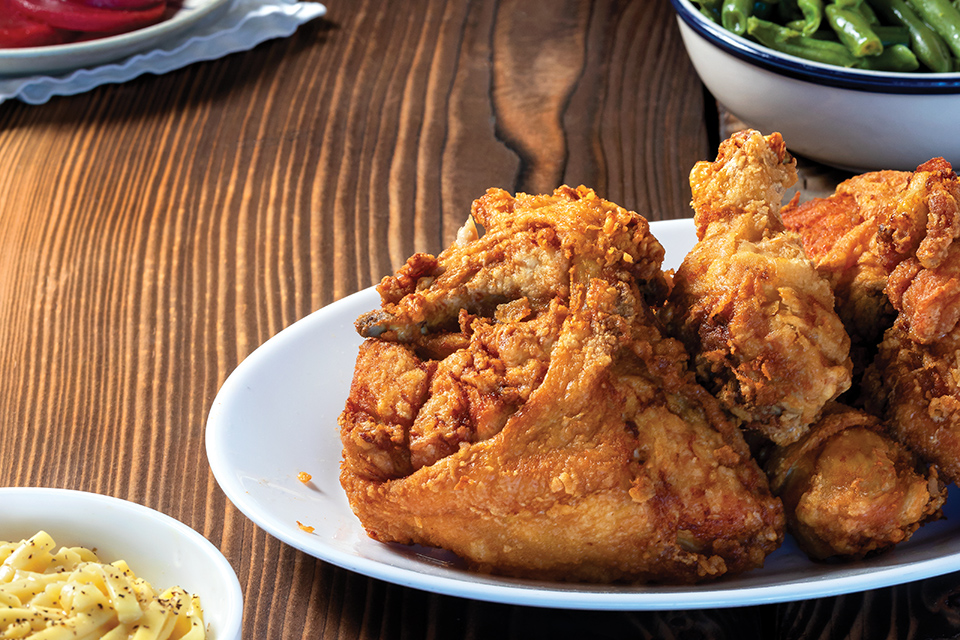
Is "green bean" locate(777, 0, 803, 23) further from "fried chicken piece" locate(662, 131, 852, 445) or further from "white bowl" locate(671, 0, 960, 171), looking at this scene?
"fried chicken piece" locate(662, 131, 852, 445)

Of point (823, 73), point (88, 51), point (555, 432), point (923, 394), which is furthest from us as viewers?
point (88, 51)

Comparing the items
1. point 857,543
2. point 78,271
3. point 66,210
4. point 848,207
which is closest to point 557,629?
point 857,543

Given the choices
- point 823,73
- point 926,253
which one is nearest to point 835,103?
point 823,73

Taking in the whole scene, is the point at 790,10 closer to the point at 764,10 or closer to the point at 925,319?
the point at 764,10

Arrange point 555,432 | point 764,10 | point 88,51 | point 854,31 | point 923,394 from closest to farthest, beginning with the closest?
point 555,432
point 923,394
point 854,31
point 764,10
point 88,51

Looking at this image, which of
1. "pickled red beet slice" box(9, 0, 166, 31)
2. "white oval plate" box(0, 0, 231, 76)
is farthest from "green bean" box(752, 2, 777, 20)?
"pickled red beet slice" box(9, 0, 166, 31)

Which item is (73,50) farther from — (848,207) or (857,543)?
(857,543)

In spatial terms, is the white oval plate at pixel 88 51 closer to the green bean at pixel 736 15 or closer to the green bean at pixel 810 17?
the green bean at pixel 736 15
